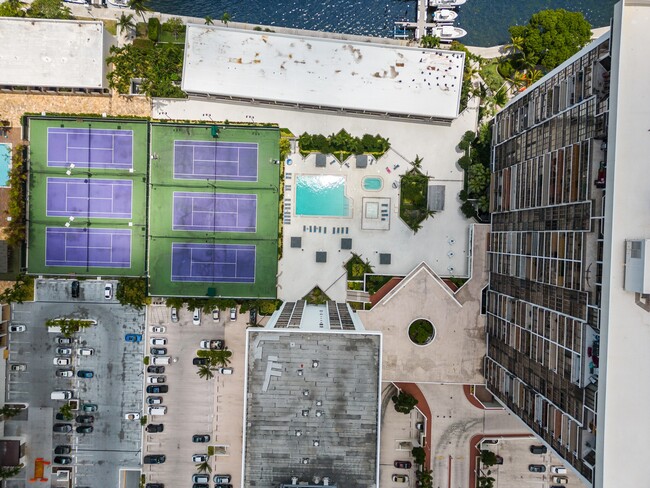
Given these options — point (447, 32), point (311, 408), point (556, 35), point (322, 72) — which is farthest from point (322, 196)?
point (556, 35)

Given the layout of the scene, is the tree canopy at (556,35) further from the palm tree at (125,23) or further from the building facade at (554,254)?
the palm tree at (125,23)

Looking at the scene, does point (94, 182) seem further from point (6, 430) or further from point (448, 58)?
point (448, 58)

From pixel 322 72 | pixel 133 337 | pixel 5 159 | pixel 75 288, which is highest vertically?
pixel 322 72

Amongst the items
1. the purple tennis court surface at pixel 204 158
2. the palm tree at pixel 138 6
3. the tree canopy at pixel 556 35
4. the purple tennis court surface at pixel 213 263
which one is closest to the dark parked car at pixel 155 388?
the purple tennis court surface at pixel 213 263

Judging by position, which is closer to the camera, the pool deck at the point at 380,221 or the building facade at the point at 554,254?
the building facade at the point at 554,254

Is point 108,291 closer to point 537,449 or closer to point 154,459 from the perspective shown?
point 154,459
